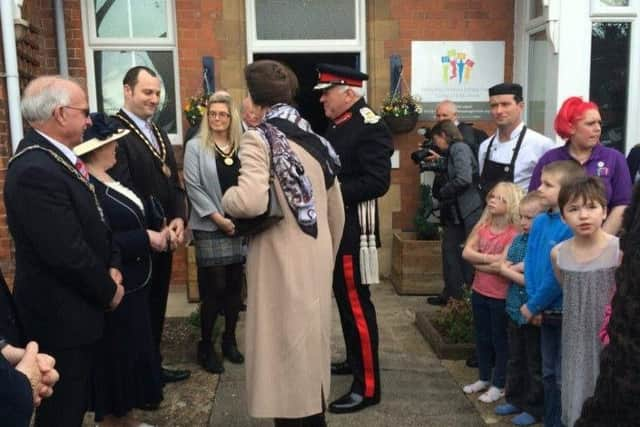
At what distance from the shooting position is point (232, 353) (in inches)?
164

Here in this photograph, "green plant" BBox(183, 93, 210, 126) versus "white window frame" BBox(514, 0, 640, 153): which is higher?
"white window frame" BBox(514, 0, 640, 153)

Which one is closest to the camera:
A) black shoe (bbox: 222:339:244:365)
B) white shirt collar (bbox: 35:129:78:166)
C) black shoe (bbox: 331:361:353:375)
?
white shirt collar (bbox: 35:129:78:166)

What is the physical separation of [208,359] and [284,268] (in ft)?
5.78

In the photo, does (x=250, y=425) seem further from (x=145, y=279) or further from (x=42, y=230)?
(x=42, y=230)

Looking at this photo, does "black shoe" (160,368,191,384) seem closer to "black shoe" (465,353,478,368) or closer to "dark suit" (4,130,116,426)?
"dark suit" (4,130,116,426)

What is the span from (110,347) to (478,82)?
463cm

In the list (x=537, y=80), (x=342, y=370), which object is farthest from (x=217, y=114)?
(x=537, y=80)

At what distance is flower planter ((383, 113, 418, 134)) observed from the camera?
582 cm

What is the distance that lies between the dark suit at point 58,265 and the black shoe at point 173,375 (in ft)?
4.59

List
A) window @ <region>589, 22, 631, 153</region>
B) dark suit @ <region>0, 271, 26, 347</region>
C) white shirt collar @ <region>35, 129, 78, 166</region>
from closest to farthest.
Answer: dark suit @ <region>0, 271, 26, 347</region>
white shirt collar @ <region>35, 129, 78, 166</region>
window @ <region>589, 22, 631, 153</region>

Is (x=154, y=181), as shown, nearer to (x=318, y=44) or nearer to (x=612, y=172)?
(x=612, y=172)

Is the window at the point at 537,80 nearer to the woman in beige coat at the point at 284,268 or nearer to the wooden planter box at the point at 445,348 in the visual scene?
the wooden planter box at the point at 445,348

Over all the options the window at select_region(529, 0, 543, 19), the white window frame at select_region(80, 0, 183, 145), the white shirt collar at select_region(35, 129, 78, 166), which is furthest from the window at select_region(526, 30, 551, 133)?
the white shirt collar at select_region(35, 129, 78, 166)

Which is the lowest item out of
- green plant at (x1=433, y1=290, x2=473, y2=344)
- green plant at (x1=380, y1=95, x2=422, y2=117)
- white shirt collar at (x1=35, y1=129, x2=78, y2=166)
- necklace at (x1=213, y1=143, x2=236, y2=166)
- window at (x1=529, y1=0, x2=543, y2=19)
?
green plant at (x1=433, y1=290, x2=473, y2=344)
